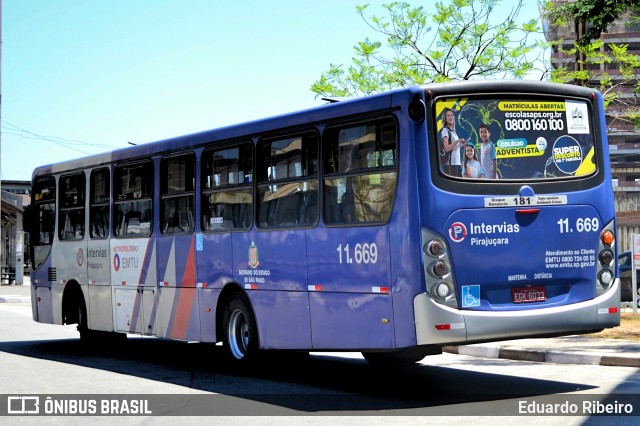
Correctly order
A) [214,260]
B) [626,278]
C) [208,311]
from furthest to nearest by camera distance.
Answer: [626,278] < [208,311] < [214,260]

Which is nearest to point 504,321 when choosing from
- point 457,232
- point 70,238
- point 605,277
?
point 457,232

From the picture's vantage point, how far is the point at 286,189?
12336mm

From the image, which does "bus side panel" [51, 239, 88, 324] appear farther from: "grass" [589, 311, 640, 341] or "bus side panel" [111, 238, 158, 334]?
"grass" [589, 311, 640, 341]

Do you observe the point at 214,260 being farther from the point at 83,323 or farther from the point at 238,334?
the point at 83,323

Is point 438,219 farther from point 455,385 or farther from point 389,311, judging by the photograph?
point 455,385

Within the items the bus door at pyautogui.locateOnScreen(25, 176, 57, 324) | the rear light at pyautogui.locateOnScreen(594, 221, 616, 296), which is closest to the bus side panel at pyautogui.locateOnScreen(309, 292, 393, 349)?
the rear light at pyautogui.locateOnScreen(594, 221, 616, 296)

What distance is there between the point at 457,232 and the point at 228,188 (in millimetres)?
4119

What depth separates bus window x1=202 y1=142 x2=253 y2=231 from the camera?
13.1m

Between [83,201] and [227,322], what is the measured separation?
16.4 ft

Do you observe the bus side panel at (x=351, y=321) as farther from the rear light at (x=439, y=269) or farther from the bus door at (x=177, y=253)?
the bus door at (x=177, y=253)

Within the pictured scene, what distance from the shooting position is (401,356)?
11812mm

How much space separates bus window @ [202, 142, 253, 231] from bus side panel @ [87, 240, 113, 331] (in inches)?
132

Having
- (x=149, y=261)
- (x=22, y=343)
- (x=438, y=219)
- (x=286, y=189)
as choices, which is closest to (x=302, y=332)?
(x=286, y=189)

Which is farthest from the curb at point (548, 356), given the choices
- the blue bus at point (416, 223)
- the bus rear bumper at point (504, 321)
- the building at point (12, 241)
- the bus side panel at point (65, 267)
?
the building at point (12, 241)
